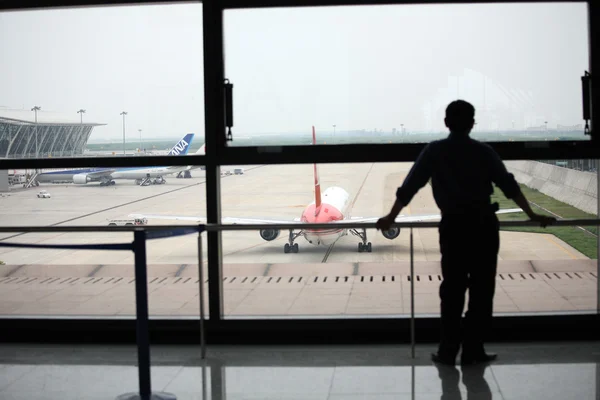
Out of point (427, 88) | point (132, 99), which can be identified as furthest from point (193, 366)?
point (427, 88)

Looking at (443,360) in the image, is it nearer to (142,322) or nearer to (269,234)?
(269,234)

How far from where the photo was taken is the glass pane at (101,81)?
410 centimetres

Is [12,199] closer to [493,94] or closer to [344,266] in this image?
[344,266]

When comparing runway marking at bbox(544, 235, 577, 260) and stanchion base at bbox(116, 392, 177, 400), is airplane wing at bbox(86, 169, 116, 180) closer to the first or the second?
stanchion base at bbox(116, 392, 177, 400)

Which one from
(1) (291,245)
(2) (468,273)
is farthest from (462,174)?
(1) (291,245)

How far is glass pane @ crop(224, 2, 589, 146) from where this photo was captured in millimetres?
3967

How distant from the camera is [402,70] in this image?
13.5 feet

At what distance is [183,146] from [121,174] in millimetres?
697

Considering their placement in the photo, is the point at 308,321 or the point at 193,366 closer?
the point at 193,366

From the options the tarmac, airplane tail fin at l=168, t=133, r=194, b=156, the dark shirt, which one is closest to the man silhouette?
the dark shirt

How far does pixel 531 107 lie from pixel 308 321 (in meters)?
1.87

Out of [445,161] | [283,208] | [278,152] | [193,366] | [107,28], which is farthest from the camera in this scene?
[283,208]

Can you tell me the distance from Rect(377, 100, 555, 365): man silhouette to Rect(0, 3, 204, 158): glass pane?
151 centimetres

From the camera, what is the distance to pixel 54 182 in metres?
4.41
